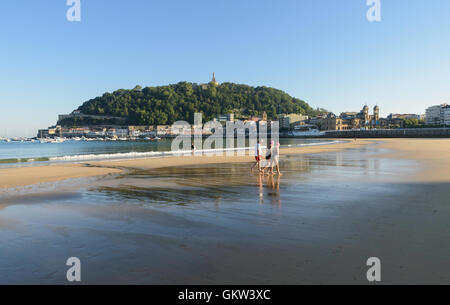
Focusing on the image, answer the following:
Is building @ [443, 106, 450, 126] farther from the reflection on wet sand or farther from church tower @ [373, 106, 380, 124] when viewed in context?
the reflection on wet sand

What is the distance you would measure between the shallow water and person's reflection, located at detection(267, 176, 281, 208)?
152 millimetres

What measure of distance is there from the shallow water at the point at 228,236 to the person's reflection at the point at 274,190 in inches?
6.0

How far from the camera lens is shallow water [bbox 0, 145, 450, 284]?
4.13 meters

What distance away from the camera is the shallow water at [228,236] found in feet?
13.5

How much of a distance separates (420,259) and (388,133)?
426ft

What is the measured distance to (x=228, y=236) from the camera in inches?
221

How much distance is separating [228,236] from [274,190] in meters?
5.28
